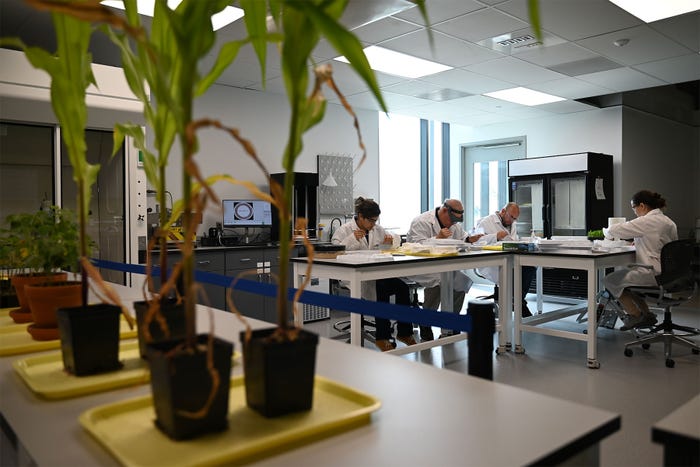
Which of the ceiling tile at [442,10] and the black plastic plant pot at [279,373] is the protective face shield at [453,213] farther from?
Result: the black plastic plant pot at [279,373]

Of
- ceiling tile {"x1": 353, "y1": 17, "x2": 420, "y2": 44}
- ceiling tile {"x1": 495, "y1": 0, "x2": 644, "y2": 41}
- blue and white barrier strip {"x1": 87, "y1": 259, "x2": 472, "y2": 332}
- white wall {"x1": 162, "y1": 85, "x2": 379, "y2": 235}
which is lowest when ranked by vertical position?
blue and white barrier strip {"x1": 87, "y1": 259, "x2": 472, "y2": 332}

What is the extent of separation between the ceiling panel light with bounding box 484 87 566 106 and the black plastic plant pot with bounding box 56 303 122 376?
646 centimetres

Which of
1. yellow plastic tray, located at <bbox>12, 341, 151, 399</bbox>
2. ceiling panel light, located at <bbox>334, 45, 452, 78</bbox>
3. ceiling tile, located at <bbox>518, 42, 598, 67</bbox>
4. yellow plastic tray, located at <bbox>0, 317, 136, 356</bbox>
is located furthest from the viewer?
ceiling panel light, located at <bbox>334, 45, 452, 78</bbox>

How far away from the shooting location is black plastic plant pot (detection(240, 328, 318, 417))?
77 cm

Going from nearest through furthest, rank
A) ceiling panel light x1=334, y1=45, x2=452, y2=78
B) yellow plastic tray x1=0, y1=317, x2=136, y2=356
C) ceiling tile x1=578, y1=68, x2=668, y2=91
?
1. yellow plastic tray x1=0, y1=317, x2=136, y2=356
2. ceiling panel light x1=334, y1=45, x2=452, y2=78
3. ceiling tile x1=578, y1=68, x2=668, y2=91

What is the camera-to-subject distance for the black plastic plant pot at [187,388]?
704 millimetres

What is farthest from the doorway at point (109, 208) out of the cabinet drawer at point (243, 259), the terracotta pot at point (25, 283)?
the terracotta pot at point (25, 283)

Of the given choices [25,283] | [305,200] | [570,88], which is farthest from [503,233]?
[25,283]

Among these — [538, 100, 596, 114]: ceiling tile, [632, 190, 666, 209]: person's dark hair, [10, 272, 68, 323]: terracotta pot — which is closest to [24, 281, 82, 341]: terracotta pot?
[10, 272, 68, 323]: terracotta pot

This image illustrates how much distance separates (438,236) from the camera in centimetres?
536

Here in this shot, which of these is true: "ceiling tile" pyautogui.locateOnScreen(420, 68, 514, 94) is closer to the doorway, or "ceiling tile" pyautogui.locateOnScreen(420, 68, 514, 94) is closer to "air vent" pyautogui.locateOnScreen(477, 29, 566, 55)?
"air vent" pyautogui.locateOnScreen(477, 29, 566, 55)

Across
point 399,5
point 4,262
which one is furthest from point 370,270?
point 4,262

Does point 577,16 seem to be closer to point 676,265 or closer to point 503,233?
point 676,265

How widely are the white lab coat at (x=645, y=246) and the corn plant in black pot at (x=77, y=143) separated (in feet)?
15.1
